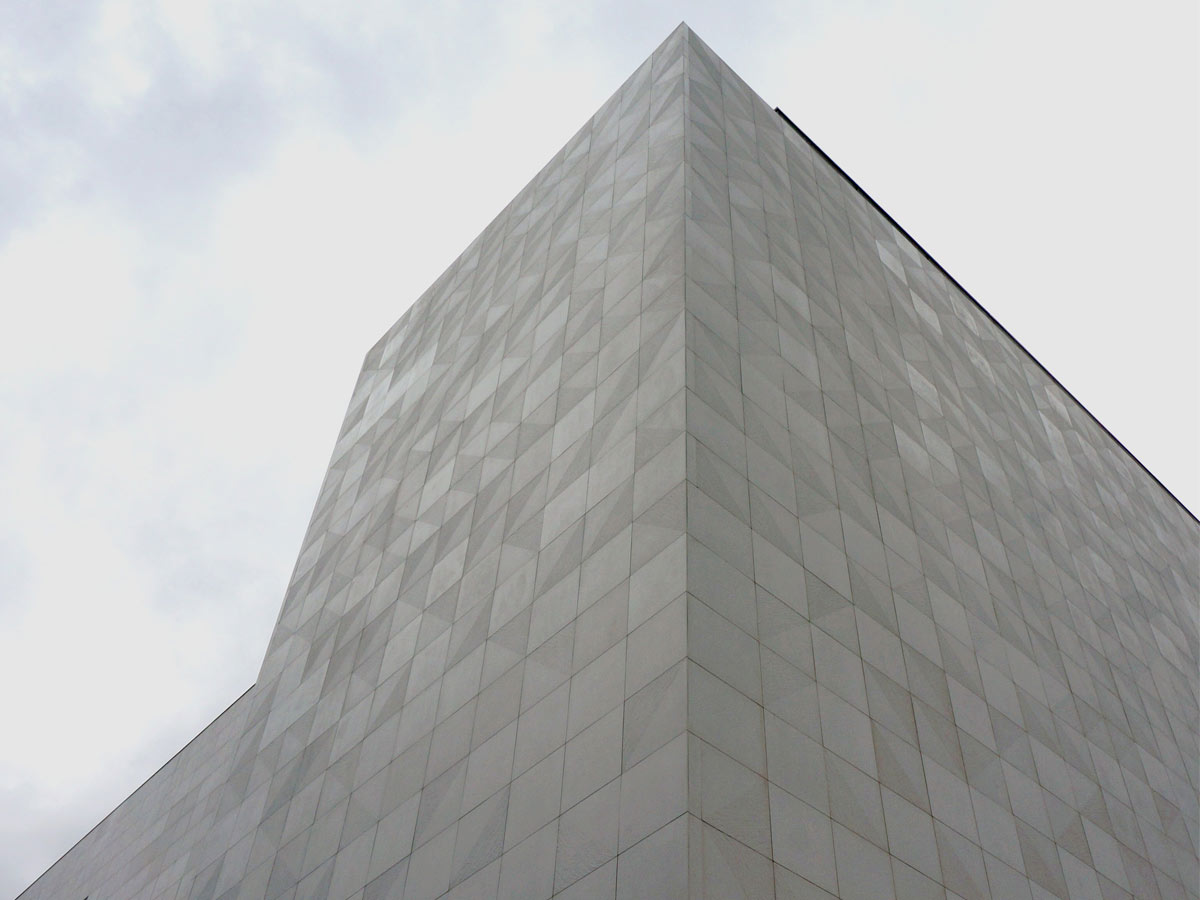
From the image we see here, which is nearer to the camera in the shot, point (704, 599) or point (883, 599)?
point (704, 599)

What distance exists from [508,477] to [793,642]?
7602 millimetres

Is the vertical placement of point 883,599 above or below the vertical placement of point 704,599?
above

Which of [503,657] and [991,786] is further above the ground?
[503,657]

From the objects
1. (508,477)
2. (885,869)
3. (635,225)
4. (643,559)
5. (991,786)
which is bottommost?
(885,869)

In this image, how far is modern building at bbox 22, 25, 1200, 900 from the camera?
14031mm

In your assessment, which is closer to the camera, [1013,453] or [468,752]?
[468,752]

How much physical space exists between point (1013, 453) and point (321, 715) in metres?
19.1

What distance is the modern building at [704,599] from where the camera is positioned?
14.0 meters

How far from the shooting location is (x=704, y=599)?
14.6 metres

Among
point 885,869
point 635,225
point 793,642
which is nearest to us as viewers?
point 885,869

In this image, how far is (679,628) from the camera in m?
14.1

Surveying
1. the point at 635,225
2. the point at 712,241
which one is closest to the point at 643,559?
the point at 712,241

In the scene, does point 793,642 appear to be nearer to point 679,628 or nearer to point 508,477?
point 679,628

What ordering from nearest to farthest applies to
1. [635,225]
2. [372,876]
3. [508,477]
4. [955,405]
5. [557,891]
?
[557,891] → [372,876] → [508,477] → [635,225] → [955,405]
